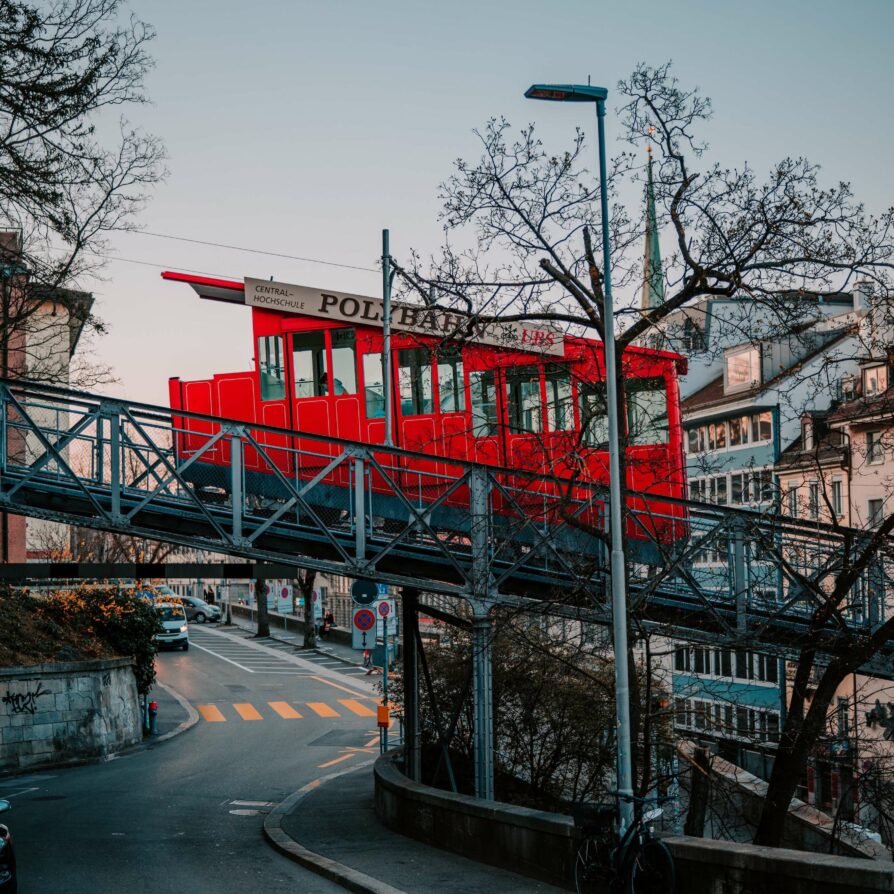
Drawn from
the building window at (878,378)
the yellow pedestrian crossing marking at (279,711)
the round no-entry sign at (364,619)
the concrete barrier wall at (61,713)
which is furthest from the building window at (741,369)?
the concrete barrier wall at (61,713)

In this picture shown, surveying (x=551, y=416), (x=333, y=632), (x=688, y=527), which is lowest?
(x=333, y=632)

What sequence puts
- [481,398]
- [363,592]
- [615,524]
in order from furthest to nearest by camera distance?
1. [363,592]
2. [481,398]
3. [615,524]

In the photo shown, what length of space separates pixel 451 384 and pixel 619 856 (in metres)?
11.8

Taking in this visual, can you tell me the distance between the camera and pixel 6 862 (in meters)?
12.0

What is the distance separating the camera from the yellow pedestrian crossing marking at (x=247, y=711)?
137 feet

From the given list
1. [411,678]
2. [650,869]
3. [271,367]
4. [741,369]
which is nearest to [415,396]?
[271,367]

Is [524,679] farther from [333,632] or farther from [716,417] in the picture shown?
[333,632]

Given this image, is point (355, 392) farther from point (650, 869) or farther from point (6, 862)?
point (650, 869)

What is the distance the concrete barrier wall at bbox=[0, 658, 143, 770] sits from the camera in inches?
1182

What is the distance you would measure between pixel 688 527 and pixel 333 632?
52.9 m

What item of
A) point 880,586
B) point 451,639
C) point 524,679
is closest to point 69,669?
point 451,639

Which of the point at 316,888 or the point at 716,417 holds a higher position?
the point at 716,417

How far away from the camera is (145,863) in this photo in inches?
620

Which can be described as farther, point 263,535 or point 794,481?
point 794,481
